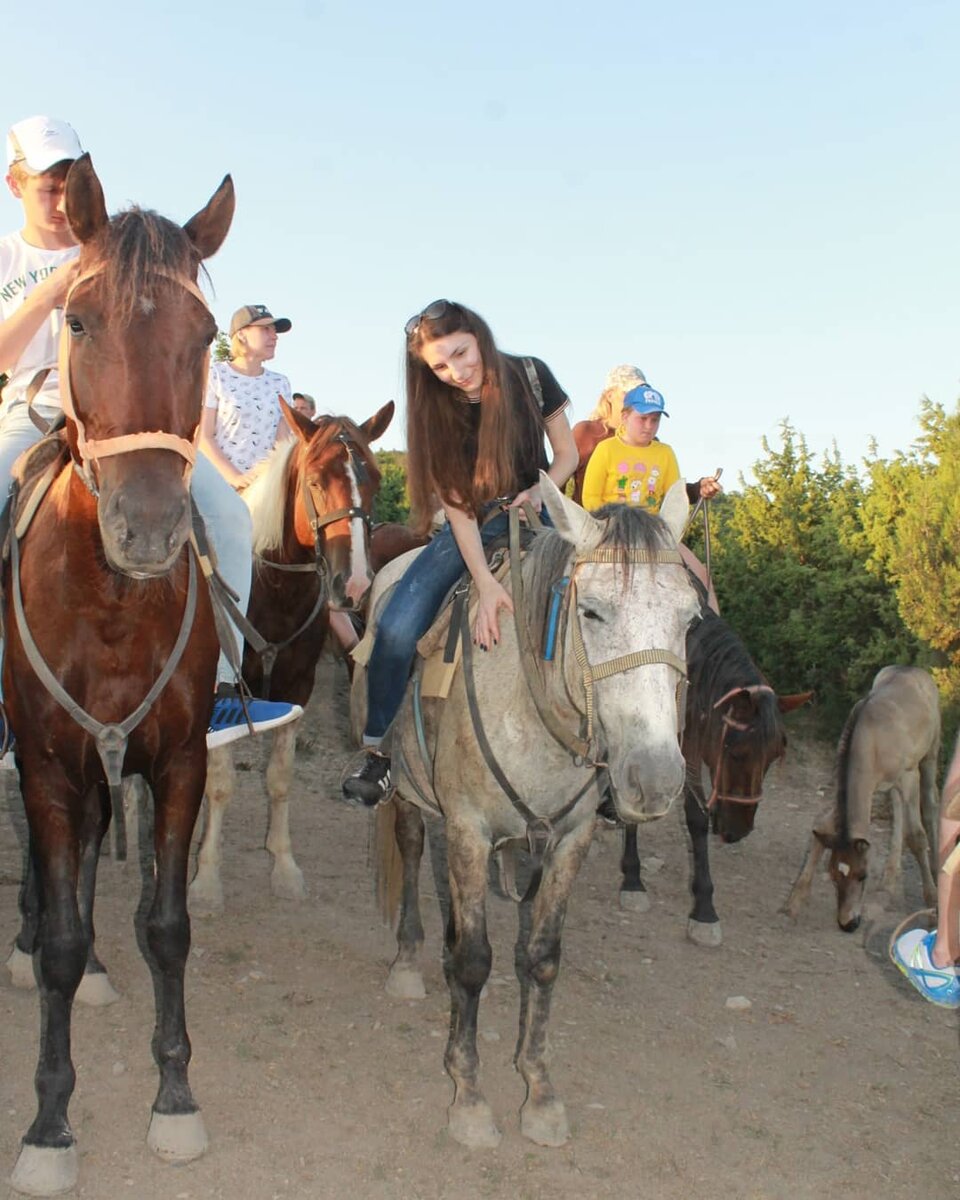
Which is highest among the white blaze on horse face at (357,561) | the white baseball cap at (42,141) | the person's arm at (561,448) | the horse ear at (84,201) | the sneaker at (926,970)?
the white baseball cap at (42,141)

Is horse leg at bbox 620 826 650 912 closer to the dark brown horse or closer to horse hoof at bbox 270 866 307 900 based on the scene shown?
the dark brown horse

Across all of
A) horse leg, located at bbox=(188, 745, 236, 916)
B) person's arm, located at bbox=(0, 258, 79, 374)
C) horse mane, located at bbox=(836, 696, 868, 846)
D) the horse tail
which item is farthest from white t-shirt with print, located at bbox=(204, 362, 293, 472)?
horse mane, located at bbox=(836, 696, 868, 846)

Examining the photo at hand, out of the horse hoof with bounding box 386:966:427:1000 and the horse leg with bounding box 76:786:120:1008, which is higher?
the horse leg with bounding box 76:786:120:1008

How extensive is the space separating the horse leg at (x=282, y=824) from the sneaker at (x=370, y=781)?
5.81ft

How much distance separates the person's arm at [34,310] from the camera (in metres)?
2.89

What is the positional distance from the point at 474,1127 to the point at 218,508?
242 cm

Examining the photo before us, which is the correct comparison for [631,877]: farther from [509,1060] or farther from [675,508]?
[675,508]

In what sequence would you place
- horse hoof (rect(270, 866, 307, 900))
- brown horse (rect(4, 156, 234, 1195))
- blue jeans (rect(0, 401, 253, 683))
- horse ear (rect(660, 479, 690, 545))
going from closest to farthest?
brown horse (rect(4, 156, 234, 1195)) → horse ear (rect(660, 479, 690, 545)) → blue jeans (rect(0, 401, 253, 683)) → horse hoof (rect(270, 866, 307, 900))

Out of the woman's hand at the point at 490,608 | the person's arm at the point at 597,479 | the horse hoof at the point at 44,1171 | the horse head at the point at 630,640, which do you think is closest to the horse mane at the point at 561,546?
the horse head at the point at 630,640

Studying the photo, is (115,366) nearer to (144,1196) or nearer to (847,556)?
(144,1196)

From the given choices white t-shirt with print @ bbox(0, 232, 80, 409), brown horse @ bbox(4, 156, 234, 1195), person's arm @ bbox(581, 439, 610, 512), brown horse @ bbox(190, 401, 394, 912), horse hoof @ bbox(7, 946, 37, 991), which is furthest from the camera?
person's arm @ bbox(581, 439, 610, 512)

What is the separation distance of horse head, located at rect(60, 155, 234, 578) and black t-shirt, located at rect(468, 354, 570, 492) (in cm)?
149

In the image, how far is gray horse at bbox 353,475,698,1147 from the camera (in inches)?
116

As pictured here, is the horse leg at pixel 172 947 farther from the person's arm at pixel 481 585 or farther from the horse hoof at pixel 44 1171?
the person's arm at pixel 481 585
